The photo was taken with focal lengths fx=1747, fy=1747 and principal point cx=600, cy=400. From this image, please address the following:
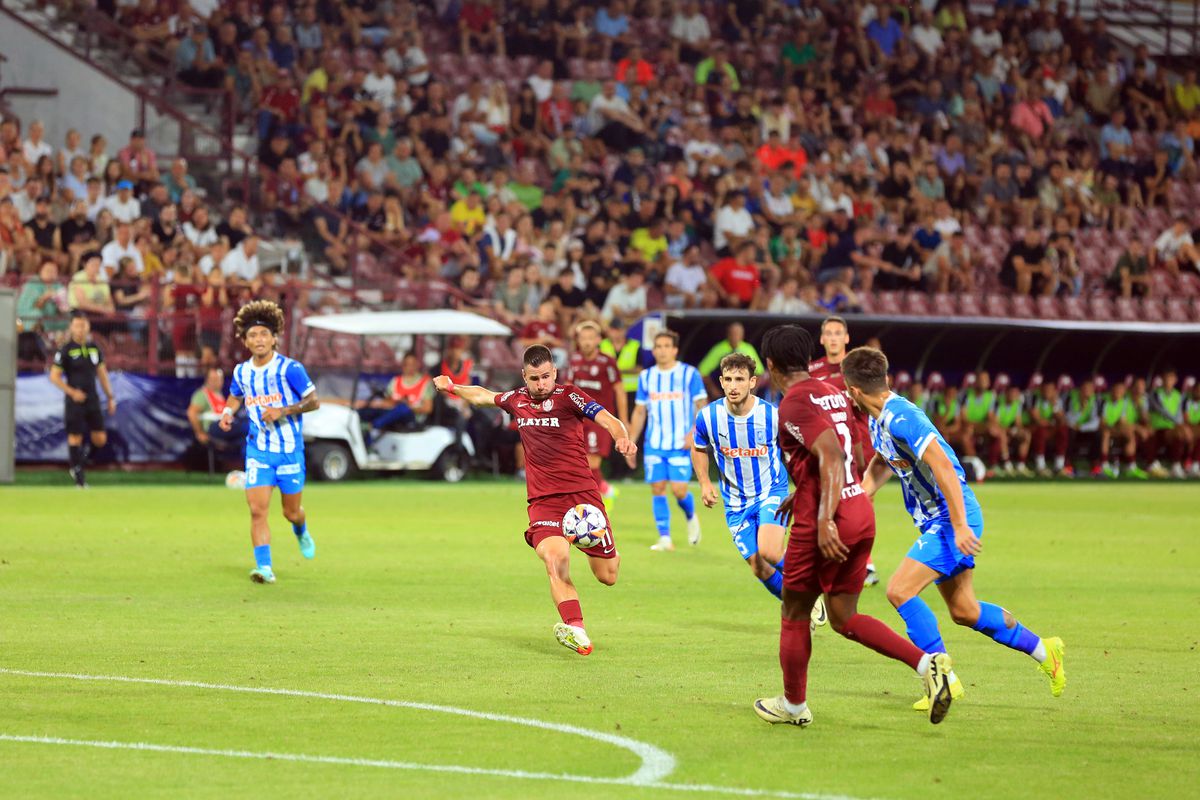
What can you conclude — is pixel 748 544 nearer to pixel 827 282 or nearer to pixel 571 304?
pixel 571 304

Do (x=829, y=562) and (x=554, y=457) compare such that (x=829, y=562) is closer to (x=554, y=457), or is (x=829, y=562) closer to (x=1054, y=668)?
(x=1054, y=668)

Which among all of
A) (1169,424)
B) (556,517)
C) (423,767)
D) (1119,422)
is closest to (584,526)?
(556,517)

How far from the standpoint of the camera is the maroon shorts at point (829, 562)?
7.81 metres

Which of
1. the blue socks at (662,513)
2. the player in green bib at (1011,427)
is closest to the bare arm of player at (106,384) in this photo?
the blue socks at (662,513)

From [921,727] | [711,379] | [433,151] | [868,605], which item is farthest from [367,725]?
[433,151]

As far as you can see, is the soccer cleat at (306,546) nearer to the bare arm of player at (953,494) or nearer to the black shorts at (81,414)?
the bare arm of player at (953,494)

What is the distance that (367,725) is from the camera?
773 cm

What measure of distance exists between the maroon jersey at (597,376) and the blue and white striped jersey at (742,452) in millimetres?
7739

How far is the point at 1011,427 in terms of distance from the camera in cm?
3200

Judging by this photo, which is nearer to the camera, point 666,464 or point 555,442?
point 555,442

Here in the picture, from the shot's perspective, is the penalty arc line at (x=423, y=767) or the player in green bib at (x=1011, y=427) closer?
the penalty arc line at (x=423, y=767)

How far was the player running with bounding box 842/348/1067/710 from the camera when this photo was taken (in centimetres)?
812

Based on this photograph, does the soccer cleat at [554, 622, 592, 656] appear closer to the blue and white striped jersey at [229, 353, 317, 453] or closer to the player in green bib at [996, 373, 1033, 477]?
the blue and white striped jersey at [229, 353, 317, 453]

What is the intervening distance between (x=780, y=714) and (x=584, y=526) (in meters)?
2.83
